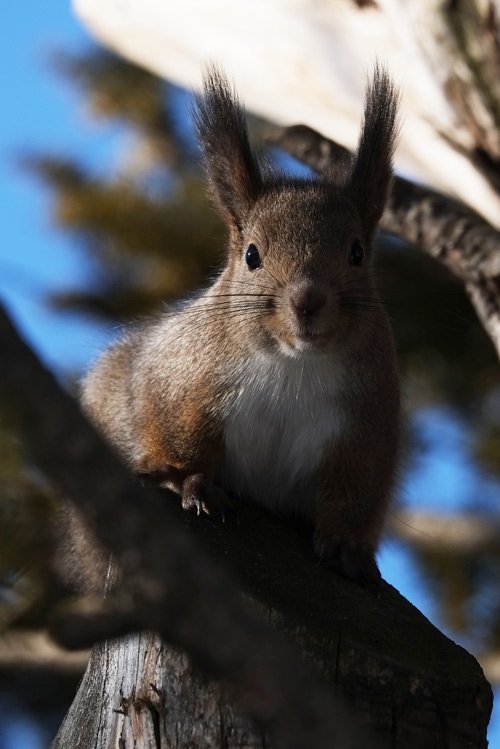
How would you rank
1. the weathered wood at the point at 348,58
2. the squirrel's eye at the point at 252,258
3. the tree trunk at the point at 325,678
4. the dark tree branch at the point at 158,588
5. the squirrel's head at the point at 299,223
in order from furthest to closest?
the weathered wood at the point at 348,58
the squirrel's eye at the point at 252,258
the squirrel's head at the point at 299,223
the tree trunk at the point at 325,678
the dark tree branch at the point at 158,588

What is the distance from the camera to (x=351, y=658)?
2295 mm

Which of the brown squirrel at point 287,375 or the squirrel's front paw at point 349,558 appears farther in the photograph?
the brown squirrel at point 287,375

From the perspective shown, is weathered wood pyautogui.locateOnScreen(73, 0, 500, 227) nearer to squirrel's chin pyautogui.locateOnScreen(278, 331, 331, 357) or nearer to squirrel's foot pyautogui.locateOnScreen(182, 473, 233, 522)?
squirrel's chin pyautogui.locateOnScreen(278, 331, 331, 357)

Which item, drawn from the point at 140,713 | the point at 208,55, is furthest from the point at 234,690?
the point at 208,55

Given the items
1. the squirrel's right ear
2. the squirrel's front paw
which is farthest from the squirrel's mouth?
the squirrel's right ear

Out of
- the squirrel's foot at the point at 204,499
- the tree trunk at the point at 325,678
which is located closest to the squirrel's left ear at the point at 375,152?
the squirrel's foot at the point at 204,499

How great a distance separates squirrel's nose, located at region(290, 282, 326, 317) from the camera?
326 centimetres

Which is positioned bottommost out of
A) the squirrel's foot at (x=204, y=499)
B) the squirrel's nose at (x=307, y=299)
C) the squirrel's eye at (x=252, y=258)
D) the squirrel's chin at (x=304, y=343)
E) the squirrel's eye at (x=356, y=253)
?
the squirrel's foot at (x=204, y=499)

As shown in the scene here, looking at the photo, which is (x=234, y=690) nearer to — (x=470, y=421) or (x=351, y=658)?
(x=351, y=658)

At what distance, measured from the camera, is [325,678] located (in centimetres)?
226

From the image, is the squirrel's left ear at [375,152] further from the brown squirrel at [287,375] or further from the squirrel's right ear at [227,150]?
Answer: the squirrel's right ear at [227,150]

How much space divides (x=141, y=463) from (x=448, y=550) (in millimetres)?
1528

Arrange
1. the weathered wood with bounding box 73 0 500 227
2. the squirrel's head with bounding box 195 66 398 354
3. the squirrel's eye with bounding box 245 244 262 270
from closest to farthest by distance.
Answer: the squirrel's head with bounding box 195 66 398 354 < the squirrel's eye with bounding box 245 244 262 270 < the weathered wood with bounding box 73 0 500 227

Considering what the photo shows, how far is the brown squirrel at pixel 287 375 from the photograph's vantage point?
3426mm
